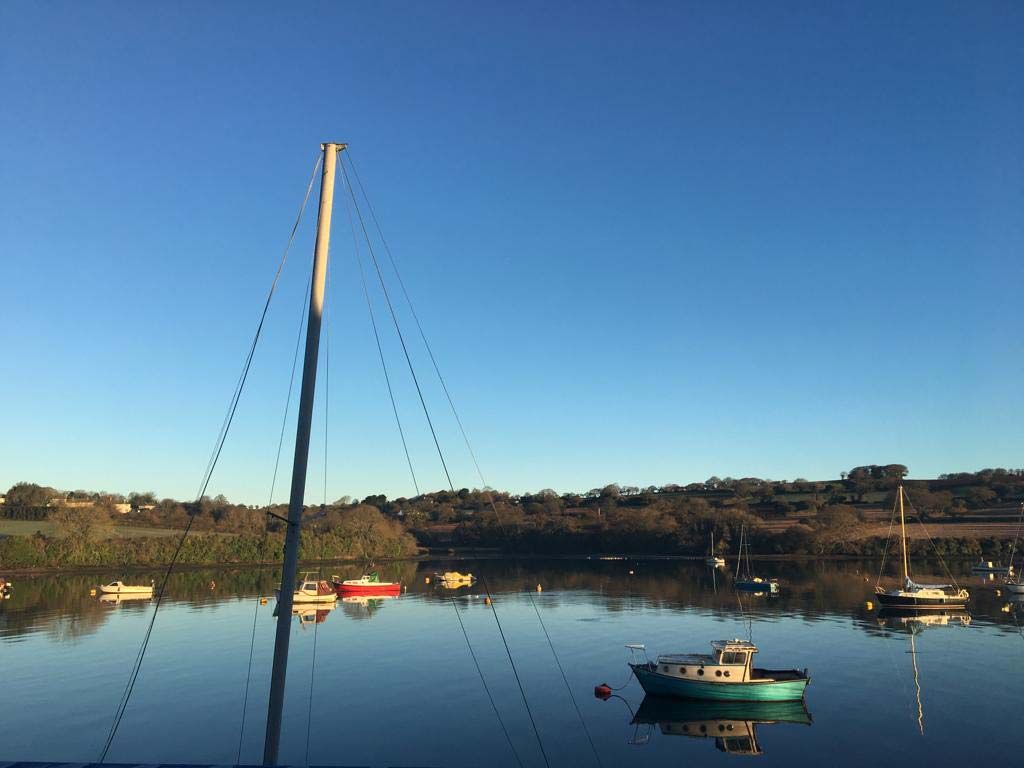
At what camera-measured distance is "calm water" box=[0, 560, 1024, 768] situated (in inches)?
1084

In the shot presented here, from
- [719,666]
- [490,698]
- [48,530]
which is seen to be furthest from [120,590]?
[719,666]

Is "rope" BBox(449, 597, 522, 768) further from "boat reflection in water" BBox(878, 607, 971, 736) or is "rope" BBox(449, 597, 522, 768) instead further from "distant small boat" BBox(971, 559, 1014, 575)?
"distant small boat" BBox(971, 559, 1014, 575)

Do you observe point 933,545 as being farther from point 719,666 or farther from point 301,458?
point 301,458

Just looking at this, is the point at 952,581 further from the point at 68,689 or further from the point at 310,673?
the point at 68,689

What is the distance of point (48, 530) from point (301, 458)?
13540 centimetres

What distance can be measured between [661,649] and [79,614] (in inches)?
2135

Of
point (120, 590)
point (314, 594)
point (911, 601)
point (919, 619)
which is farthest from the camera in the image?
point (120, 590)

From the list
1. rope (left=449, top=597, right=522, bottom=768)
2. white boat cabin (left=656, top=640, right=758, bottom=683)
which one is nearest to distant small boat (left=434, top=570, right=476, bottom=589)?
rope (left=449, top=597, right=522, bottom=768)

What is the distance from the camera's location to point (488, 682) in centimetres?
4000

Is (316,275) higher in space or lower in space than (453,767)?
higher

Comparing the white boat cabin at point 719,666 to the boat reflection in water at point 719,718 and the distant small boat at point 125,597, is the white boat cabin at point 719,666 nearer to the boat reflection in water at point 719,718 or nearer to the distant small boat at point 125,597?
the boat reflection in water at point 719,718

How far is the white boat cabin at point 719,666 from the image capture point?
1359 inches

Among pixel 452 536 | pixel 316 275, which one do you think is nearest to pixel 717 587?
pixel 316 275

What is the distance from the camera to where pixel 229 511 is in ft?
555
